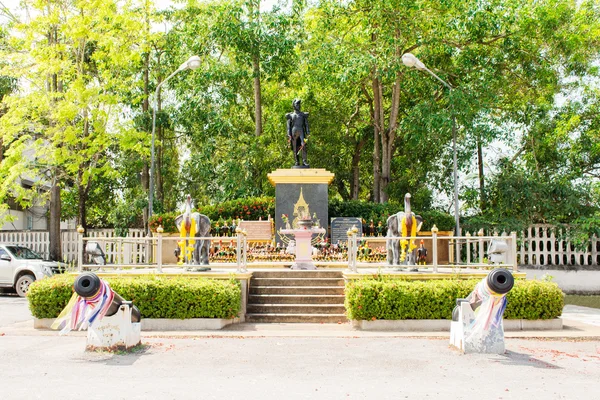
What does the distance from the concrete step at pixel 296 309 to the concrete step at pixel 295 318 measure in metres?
0.23

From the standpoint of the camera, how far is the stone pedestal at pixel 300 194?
1986 cm

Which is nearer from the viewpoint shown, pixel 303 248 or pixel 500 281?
pixel 500 281

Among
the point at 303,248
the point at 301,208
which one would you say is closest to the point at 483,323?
the point at 303,248

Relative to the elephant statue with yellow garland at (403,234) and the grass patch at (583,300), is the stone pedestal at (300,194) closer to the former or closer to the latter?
the elephant statue with yellow garland at (403,234)

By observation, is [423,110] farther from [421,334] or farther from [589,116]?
[421,334]

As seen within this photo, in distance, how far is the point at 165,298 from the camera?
11508 mm

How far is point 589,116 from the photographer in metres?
23.1

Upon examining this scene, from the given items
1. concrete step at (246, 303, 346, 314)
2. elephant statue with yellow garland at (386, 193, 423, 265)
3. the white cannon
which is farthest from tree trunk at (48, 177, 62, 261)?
the white cannon

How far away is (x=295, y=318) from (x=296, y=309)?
1.08ft

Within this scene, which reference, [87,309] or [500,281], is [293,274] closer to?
[87,309]

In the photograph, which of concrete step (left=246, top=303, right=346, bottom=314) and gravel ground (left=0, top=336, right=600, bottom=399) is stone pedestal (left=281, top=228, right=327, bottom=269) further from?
gravel ground (left=0, top=336, right=600, bottom=399)

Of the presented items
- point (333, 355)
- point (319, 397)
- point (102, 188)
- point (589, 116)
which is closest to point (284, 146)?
point (102, 188)

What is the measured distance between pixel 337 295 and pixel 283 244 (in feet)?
21.6

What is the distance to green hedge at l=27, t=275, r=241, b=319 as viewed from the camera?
11.5 meters
